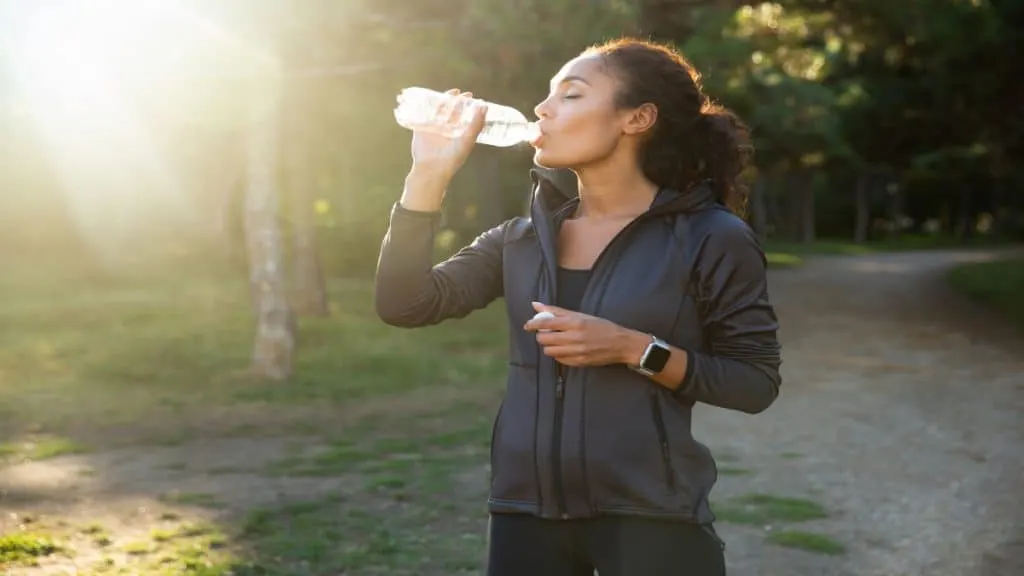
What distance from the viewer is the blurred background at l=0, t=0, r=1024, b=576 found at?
22.6ft

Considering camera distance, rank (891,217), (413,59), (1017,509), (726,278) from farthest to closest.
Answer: (891,217)
(413,59)
(1017,509)
(726,278)

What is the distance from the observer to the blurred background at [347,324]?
22.6 ft

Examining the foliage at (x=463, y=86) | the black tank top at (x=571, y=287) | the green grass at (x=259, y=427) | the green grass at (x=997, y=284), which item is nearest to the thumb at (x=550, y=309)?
the black tank top at (x=571, y=287)

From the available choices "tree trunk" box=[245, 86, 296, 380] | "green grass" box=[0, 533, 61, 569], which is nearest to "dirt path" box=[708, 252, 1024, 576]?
"green grass" box=[0, 533, 61, 569]

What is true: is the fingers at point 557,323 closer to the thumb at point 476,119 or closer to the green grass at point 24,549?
the thumb at point 476,119

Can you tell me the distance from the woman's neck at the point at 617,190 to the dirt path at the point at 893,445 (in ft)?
12.0

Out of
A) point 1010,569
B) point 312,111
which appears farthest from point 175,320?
point 1010,569

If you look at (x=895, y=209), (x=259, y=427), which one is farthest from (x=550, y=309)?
(x=895, y=209)

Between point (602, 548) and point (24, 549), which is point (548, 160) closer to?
point (602, 548)

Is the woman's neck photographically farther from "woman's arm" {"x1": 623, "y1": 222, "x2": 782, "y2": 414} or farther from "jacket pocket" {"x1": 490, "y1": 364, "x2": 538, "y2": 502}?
"jacket pocket" {"x1": 490, "y1": 364, "x2": 538, "y2": 502}

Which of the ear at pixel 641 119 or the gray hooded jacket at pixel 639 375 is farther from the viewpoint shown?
the ear at pixel 641 119

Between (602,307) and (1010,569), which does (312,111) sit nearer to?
(1010,569)

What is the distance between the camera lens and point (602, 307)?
2.54 m

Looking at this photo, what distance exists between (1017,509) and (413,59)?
29.3ft
